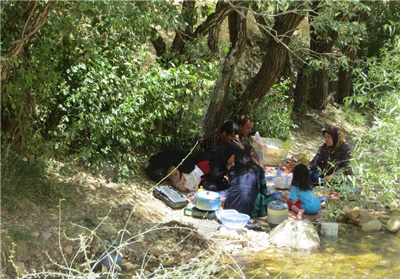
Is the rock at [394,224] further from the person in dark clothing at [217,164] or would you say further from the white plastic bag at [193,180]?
the white plastic bag at [193,180]

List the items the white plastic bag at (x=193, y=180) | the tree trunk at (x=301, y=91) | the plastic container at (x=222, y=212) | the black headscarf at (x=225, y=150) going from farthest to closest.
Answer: the tree trunk at (x=301, y=91) → the black headscarf at (x=225, y=150) → the white plastic bag at (x=193, y=180) → the plastic container at (x=222, y=212)

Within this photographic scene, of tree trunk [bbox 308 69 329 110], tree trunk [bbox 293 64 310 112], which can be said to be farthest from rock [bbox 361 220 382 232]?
tree trunk [bbox 308 69 329 110]

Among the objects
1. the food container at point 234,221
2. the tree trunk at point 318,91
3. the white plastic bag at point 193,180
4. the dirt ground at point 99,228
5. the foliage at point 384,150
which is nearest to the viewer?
the dirt ground at point 99,228

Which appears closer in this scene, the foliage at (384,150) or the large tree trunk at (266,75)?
the foliage at (384,150)

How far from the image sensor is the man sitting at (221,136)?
8.02 meters

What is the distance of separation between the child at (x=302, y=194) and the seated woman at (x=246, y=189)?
308mm

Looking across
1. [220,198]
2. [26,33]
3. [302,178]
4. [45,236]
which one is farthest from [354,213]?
[26,33]

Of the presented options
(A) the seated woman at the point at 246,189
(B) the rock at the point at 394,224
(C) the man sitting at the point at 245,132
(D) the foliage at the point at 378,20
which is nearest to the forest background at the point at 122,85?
(B) the rock at the point at 394,224

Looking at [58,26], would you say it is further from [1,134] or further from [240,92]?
[240,92]

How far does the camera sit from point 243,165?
6.89 m

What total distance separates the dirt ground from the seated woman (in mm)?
370

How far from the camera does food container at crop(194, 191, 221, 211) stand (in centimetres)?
655

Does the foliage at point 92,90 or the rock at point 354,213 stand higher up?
the foliage at point 92,90

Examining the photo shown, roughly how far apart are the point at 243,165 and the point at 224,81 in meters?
2.31
